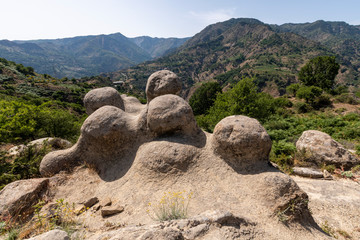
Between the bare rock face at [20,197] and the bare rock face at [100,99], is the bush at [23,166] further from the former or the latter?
the bare rock face at [100,99]

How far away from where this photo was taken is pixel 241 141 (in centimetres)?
643

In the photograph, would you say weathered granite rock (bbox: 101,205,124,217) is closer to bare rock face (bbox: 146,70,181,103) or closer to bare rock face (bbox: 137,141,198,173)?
bare rock face (bbox: 137,141,198,173)

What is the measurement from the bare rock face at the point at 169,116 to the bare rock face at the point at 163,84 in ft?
5.79

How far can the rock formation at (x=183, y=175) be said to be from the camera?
5031 mm

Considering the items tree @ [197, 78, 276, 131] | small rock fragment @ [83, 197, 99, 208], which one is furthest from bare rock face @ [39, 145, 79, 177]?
tree @ [197, 78, 276, 131]

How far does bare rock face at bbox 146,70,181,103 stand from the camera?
9.19 meters

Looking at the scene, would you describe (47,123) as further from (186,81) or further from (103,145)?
(186,81)

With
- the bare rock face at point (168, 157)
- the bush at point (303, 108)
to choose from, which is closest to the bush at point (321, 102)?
the bush at point (303, 108)

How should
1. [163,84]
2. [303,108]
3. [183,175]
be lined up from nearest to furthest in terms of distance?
[183,175] → [163,84] → [303,108]

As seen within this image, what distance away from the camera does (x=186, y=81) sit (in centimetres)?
13700


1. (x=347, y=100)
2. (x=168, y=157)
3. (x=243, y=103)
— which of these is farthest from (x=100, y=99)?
(x=347, y=100)

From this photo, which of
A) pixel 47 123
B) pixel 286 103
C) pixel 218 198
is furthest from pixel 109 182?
pixel 286 103

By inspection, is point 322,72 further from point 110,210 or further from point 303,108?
point 110,210

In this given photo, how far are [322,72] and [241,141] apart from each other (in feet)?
165
